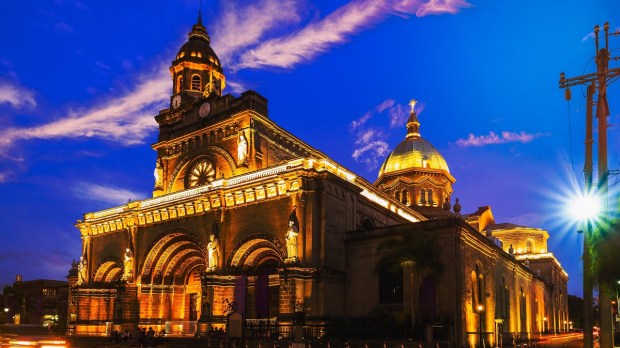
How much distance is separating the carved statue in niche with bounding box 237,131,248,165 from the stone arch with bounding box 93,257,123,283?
60.5 feet

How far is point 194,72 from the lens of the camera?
62.9m

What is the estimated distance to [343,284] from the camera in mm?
44531

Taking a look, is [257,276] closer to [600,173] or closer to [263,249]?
[263,249]

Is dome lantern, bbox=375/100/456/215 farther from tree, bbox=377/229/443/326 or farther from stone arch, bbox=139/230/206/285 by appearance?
tree, bbox=377/229/443/326

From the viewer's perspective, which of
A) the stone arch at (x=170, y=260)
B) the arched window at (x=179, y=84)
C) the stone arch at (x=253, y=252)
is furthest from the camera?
the arched window at (x=179, y=84)

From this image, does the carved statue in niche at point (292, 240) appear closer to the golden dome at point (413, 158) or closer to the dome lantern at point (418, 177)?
the dome lantern at point (418, 177)

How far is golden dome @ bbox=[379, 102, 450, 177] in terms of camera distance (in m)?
81.1

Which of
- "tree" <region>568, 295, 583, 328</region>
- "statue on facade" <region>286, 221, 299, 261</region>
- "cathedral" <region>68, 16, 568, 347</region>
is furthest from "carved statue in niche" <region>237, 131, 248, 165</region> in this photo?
"tree" <region>568, 295, 583, 328</region>

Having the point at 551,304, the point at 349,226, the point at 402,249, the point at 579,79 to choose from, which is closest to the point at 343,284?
the point at 349,226

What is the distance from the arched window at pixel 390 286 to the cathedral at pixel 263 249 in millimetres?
72

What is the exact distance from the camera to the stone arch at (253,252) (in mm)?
45781

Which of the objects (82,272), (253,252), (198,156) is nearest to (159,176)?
(198,156)

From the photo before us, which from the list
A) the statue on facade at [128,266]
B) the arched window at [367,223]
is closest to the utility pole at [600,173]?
the arched window at [367,223]

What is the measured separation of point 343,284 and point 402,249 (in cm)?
738
